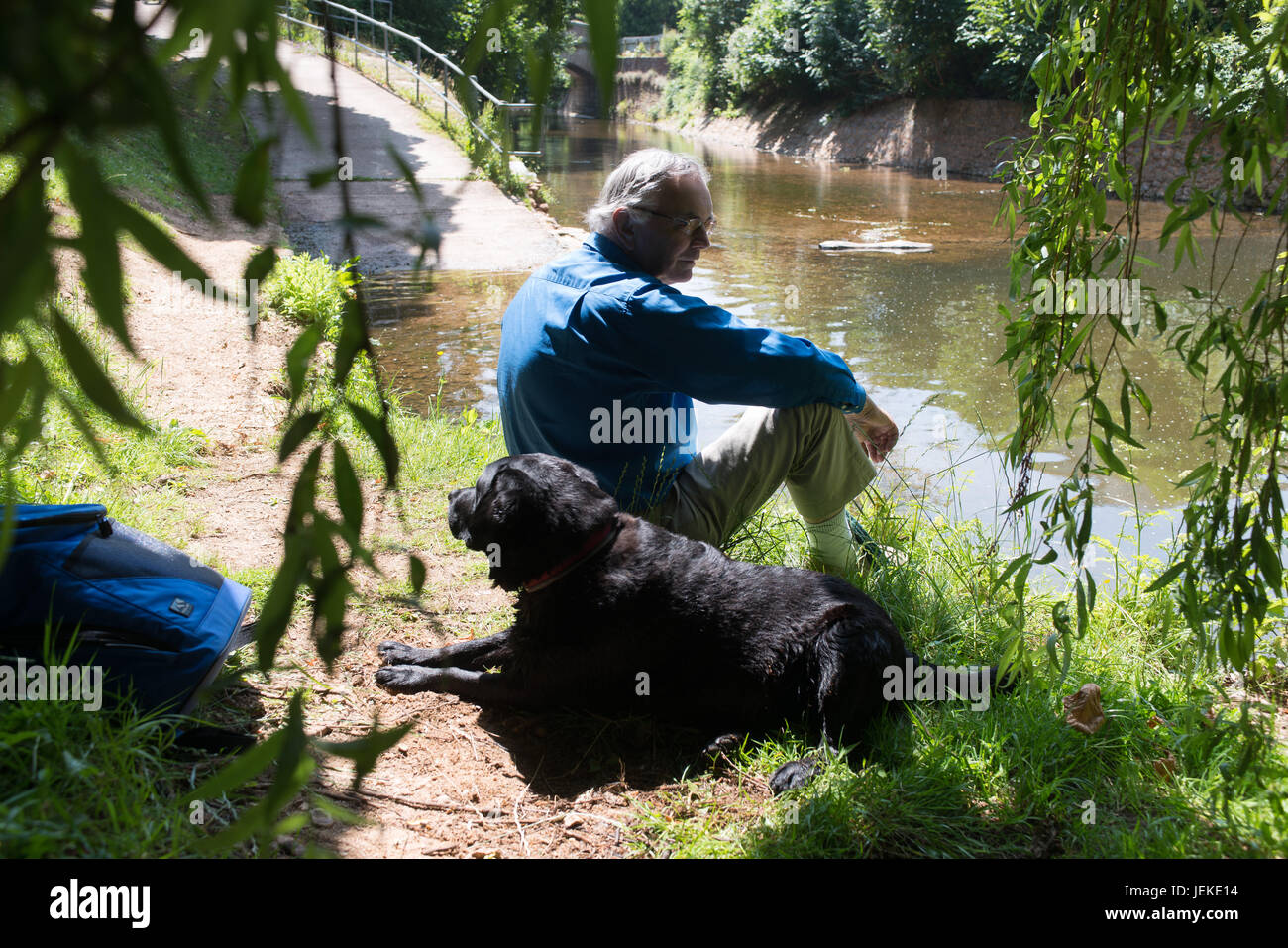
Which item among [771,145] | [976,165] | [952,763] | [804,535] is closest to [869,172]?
[976,165]

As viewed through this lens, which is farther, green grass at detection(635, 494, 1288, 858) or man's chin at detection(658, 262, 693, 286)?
man's chin at detection(658, 262, 693, 286)

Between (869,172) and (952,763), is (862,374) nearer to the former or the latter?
(952,763)

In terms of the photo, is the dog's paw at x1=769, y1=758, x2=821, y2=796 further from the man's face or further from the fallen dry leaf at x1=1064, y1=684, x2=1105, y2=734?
the man's face

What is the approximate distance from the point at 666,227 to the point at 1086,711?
240cm

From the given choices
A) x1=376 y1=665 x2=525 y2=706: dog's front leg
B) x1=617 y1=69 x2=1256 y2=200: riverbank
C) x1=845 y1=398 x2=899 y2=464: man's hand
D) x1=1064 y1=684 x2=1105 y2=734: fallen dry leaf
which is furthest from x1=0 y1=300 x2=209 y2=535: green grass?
x1=617 y1=69 x2=1256 y2=200: riverbank

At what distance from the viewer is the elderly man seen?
3.31m

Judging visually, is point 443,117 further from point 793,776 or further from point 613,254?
point 793,776

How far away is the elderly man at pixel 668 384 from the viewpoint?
3309 mm

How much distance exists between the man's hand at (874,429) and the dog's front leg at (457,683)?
1828 millimetres

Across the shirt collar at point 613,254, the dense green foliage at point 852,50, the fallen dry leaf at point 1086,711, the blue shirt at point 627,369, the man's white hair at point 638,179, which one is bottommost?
the fallen dry leaf at point 1086,711

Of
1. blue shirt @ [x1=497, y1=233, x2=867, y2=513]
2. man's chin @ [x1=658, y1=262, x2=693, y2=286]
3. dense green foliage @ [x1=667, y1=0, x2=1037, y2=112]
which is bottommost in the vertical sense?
blue shirt @ [x1=497, y1=233, x2=867, y2=513]

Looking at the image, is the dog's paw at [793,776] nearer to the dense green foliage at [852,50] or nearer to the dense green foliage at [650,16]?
the dense green foliage at [852,50]

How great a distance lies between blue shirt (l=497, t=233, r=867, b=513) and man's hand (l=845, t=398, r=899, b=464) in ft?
0.97

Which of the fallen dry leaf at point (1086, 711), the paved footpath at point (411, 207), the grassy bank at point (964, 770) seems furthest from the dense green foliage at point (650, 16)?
the fallen dry leaf at point (1086, 711)
